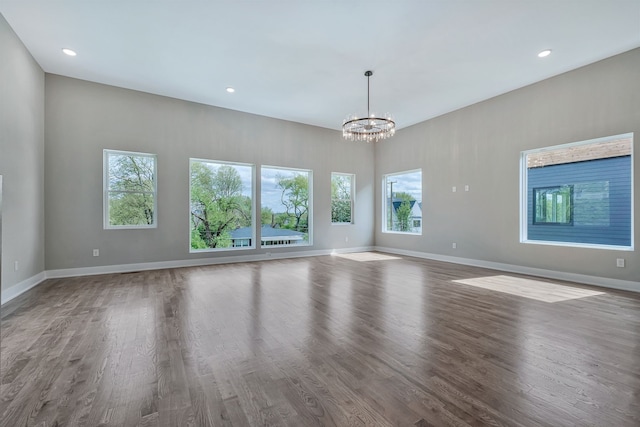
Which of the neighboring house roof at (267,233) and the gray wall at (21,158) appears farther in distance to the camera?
the neighboring house roof at (267,233)

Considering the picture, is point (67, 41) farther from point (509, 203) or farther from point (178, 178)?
point (509, 203)

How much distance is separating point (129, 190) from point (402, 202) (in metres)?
6.59

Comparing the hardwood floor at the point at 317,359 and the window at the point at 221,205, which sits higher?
the window at the point at 221,205

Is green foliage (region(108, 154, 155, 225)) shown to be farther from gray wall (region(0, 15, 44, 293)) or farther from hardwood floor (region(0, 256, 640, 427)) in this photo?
hardwood floor (region(0, 256, 640, 427))

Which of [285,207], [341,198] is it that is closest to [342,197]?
[341,198]

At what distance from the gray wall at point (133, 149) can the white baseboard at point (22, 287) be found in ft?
1.07

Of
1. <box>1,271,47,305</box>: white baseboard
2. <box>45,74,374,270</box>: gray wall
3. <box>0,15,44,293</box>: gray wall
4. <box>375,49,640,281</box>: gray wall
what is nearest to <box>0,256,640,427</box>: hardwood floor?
<box>1,271,47,305</box>: white baseboard

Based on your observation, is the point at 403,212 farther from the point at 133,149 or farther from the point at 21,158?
the point at 21,158

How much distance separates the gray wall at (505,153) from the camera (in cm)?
438

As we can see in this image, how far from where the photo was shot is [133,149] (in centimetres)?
559

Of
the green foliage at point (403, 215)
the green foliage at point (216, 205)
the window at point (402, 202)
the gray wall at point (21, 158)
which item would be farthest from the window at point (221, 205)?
the green foliage at point (403, 215)

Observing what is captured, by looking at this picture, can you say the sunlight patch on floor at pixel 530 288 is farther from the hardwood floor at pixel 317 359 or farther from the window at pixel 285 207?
the window at pixel 285 207

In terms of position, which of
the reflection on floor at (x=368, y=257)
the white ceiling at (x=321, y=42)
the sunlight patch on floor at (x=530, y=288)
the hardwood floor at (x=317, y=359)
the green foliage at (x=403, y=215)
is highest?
the white ceiling at (x=321, y=42)

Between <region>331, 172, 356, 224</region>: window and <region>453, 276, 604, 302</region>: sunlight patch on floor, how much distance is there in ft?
13.3
